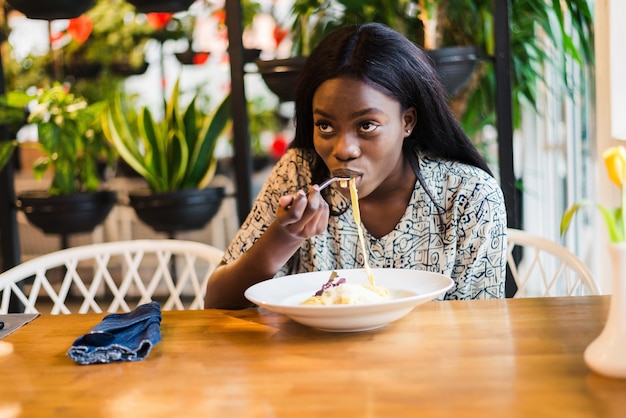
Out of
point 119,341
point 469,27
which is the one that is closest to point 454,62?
point 469,27

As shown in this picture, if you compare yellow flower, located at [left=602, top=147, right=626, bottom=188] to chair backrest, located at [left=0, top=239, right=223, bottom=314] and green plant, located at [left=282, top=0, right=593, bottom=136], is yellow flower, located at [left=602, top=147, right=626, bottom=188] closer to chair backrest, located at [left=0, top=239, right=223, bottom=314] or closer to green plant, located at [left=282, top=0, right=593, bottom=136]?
chair backrest, located at [left=0, top=239, right=223, bottom=314]

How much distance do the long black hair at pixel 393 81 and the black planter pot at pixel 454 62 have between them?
541 mm

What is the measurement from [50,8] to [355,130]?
1.44 meters

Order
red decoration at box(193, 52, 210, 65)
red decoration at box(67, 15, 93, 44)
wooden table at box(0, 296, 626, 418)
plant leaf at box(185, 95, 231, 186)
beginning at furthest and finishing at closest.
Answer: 1. red decoration at box(67, 15, 93, 44)
2. red decoration at box(193, 52, 210, 65)
3. plant leaf at box(185, 95, 231, 186)
4. wooden table at box(0, 296, 626, 418)

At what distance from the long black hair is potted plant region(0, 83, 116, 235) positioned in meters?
1.29

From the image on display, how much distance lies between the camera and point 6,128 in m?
2.90

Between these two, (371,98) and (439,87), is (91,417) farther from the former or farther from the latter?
(439,87)

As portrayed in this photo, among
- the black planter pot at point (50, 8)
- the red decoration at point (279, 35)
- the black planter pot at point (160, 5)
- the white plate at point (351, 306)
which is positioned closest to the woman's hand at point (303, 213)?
the white plate at point (351, 306)

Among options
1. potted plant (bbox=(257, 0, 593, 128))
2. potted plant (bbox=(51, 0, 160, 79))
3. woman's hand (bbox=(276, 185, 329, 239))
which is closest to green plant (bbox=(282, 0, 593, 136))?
potted plant (bbox=(257, 0, 593, 128))

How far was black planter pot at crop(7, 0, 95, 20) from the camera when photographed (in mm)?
2652

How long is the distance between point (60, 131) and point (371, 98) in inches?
65.3

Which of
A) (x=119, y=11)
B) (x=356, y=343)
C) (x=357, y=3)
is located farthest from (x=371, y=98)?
(x=119, y=11)

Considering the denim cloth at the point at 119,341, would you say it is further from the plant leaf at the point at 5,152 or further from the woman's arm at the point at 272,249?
the plant leaf at the point at 5,152

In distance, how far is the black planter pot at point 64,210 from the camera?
291 cm
